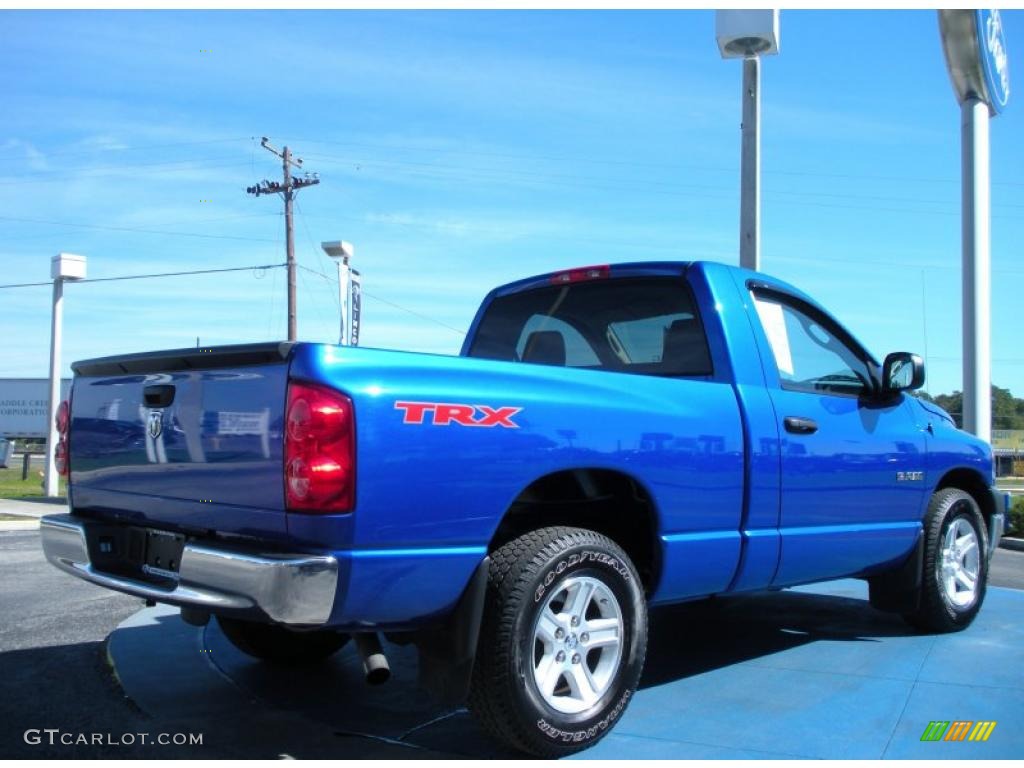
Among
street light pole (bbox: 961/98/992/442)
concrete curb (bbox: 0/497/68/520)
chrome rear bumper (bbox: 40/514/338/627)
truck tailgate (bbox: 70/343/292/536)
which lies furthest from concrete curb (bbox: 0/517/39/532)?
street light pole (bbox: 961/98/992/442)

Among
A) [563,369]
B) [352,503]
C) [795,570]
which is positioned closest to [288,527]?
[352,503]

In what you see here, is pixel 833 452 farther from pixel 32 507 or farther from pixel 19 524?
pixel 32 507

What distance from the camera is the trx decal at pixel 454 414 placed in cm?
311

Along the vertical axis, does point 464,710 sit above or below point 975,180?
below

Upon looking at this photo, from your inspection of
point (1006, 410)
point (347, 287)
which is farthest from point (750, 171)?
point (1006, 410)

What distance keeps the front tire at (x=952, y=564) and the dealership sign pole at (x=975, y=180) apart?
893cm

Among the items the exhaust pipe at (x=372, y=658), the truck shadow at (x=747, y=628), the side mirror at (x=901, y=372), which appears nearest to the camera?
the exhaust pipe at (x=372, y=658)

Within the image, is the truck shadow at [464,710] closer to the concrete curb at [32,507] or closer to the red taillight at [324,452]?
the red taillight at [324,452]

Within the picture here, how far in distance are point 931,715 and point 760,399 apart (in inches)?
59.1

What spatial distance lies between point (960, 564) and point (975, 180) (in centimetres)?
1029

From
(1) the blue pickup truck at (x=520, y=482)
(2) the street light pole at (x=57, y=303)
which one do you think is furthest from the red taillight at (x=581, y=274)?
(2) the street light pole at (x=57, y=303)

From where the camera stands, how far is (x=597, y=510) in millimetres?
4125

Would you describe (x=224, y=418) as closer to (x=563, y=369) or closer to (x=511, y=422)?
(x=511, y=422)

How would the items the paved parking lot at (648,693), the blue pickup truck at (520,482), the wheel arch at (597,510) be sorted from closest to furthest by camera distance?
the blue pickup truck at (520,482) → the paved parking lot at (648,693) → the wheel arch at (597,510)
